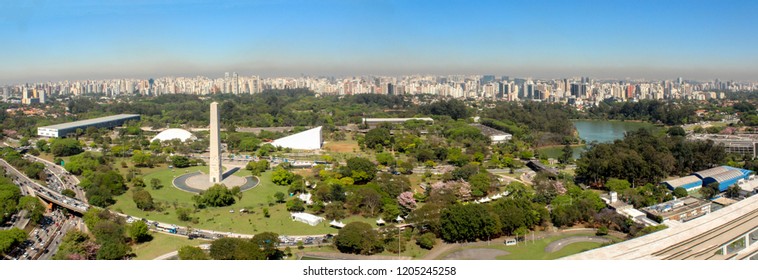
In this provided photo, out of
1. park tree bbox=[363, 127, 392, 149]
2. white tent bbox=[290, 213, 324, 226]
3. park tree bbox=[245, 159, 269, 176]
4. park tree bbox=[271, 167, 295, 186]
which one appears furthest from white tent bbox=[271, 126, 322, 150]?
white tent bbox=[290, 213, 324, 226]

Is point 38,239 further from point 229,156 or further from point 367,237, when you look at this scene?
point 229,156

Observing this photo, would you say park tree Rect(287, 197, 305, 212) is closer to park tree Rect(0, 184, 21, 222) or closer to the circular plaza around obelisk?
the circular plaza around obelisk

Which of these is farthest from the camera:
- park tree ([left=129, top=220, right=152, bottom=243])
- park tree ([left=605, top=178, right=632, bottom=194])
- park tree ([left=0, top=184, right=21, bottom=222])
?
park tree ([left=605, top=178, right=632, bottom=194])

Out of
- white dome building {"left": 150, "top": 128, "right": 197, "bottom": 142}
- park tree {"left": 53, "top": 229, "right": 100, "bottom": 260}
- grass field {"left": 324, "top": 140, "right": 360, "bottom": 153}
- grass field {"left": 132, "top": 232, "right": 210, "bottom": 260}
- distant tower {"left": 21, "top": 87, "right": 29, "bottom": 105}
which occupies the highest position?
distant tower {"left": 21, "top": 87, "right": 29, "bottom": 105}

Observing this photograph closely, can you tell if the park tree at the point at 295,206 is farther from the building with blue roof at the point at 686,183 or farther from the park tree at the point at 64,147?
the park tree at the point at 64,147

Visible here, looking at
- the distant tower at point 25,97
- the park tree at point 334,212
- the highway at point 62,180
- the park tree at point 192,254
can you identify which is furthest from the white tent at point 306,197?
the distant tower at point 25,97

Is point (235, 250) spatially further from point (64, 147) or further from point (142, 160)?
point (64, 147)

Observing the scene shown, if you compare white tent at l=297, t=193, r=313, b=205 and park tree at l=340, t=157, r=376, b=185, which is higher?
park tree at l=340, t=157, r=376, b=185
